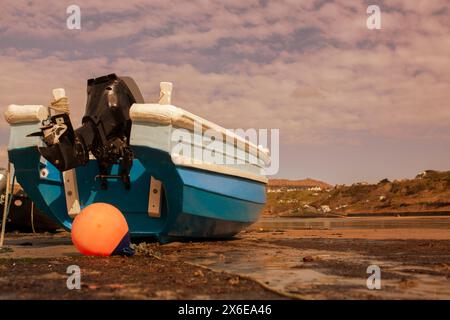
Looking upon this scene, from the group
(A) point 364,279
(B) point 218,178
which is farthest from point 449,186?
(A) point 364,279

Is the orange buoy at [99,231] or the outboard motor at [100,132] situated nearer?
the orange buoy at [99,231]

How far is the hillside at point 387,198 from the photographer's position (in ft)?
151

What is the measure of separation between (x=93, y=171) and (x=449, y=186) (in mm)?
42468

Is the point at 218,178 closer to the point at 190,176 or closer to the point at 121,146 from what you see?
the point at 190,176

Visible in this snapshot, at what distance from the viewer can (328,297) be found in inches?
206

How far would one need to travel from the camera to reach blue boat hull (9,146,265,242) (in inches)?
432

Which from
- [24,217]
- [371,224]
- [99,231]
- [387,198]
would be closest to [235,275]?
[99,231]

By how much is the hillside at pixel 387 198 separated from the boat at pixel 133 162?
34.5m

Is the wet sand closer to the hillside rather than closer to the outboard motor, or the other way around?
the outboard motor

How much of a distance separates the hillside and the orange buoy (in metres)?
37.8

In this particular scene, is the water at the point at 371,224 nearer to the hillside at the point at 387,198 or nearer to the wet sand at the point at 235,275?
the wet sand at the point at 235,275

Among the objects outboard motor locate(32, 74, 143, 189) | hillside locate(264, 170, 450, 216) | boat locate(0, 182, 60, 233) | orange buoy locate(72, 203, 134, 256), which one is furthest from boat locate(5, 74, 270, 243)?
hillside locate(264, 170, 450, 216)

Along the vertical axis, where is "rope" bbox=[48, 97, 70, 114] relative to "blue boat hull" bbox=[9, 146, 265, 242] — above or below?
above

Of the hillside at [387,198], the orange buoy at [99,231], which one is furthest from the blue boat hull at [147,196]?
the hillside at [387,198]
